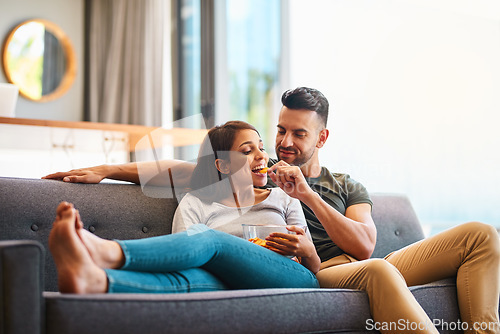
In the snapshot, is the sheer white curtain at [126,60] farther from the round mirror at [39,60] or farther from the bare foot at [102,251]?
the bare foot at [102,251]

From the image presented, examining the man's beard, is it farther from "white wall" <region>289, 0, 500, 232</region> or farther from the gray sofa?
"white wall" <region>289, 0, 500, 232</region>

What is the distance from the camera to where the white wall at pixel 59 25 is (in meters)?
4.64

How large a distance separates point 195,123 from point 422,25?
145cm

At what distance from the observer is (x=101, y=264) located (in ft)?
4.02

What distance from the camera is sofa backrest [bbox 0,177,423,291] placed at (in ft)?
5.39

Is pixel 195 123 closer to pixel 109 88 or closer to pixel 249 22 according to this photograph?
pixel 249 22

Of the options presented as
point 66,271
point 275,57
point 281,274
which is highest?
point 275,57

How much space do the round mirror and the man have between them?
10.5 feet

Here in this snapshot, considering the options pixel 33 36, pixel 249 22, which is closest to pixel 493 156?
pixel 249 22

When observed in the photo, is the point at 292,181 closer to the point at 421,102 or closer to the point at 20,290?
the point at 20,290

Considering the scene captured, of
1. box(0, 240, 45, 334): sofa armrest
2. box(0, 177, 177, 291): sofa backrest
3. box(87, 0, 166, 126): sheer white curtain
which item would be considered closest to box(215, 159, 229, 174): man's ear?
box(0, 177, 177, 291): sofa backrest

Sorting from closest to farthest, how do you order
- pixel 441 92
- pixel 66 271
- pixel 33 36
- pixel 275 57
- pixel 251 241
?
pixel 66 271
pixel 251 241
pixel 441 92
pixel 275 57
pixel 33 36

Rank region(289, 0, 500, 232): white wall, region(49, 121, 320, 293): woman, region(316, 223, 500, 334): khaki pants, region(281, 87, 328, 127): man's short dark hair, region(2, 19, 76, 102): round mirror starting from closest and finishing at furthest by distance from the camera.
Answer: region(49, 121, 320, 293): woman < region(316, 223, 500, 334): khaki pants < region(281, 87, 328, 127): man's short dark hair < region(289, 0, 500, 232): white wall < region(2, 19, 76, 102): round mirror

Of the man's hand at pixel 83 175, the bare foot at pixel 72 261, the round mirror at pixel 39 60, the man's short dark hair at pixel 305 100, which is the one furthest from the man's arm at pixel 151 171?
the round mirror at pixel 39 60
